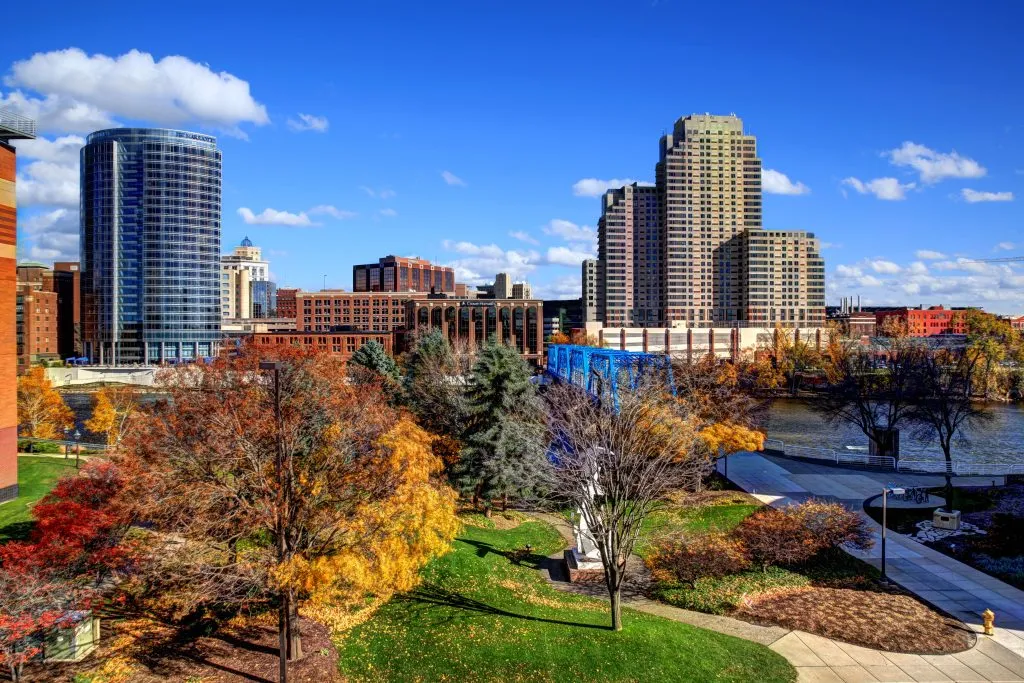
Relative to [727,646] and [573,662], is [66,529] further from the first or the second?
[727,646]

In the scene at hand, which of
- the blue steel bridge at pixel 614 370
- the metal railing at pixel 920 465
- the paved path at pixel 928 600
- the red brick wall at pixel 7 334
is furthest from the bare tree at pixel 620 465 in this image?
the red brick wall at pixel 7 334

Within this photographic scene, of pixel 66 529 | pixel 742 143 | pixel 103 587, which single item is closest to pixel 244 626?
pixel 103 587

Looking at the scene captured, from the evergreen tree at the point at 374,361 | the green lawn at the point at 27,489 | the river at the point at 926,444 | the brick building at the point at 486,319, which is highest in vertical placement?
the brick building at the point at 486,319

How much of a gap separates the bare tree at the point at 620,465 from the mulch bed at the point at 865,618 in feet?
15.8

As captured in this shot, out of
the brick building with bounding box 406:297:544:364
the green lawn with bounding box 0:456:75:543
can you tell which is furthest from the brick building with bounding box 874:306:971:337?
the green lawn with bounding box 0:456:75:543

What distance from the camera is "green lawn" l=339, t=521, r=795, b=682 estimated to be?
17.8 meters

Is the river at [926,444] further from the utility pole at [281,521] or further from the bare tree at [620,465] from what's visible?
the utility pole at [281,521]

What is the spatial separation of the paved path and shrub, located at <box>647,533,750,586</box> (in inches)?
197

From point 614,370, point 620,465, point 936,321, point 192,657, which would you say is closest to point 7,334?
point 192,657

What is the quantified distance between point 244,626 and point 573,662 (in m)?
9.40

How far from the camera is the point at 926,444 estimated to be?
56031 millimetres

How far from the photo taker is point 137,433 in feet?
81.4

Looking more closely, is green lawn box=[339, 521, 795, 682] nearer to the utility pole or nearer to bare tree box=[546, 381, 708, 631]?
bare tree box=[546, 381, 708, 631]

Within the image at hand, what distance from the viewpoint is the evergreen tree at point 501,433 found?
35.8 m
